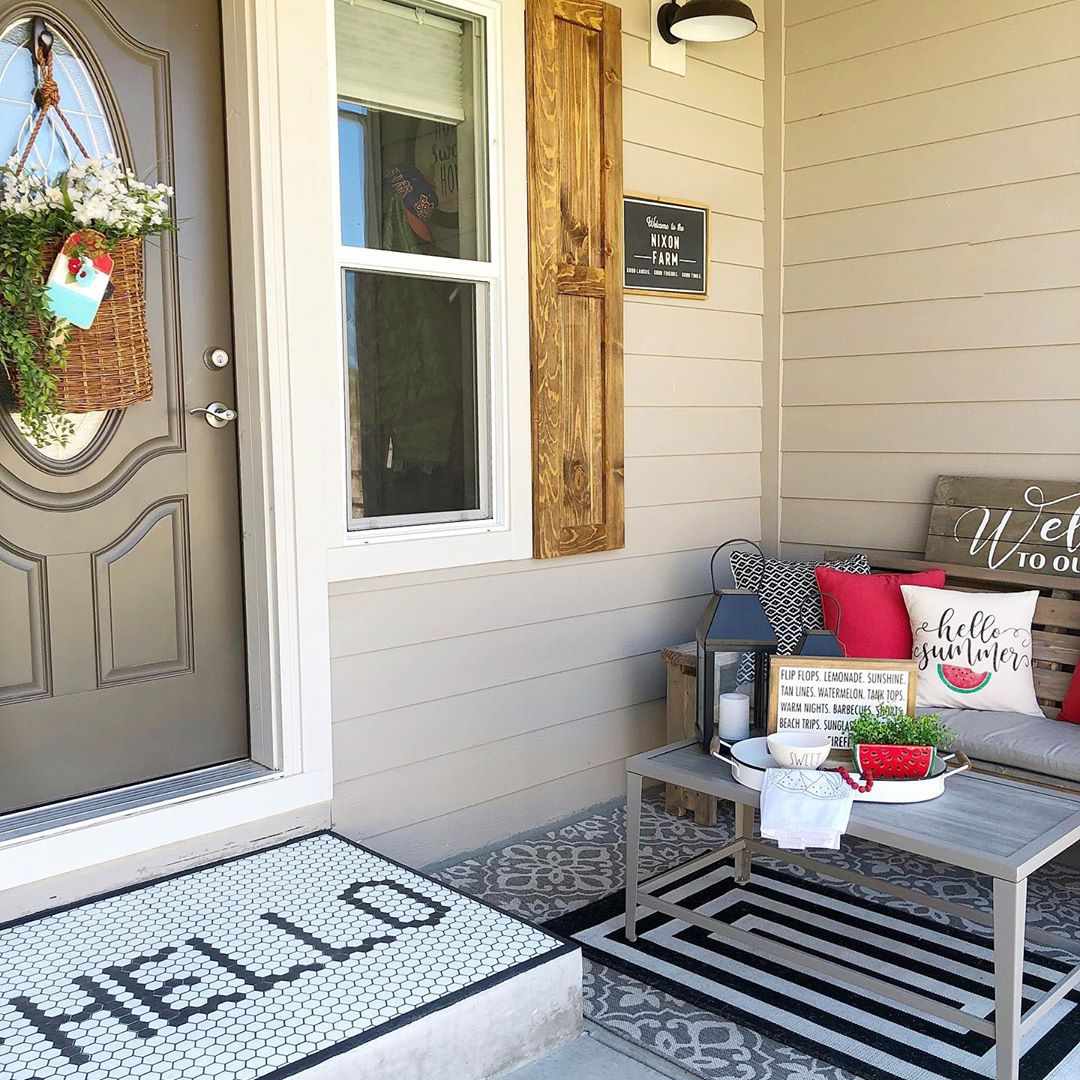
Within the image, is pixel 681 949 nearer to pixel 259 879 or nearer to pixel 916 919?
pixel 916 919

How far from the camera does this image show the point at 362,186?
119 inches

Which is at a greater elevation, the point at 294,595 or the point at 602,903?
the point at 294,595

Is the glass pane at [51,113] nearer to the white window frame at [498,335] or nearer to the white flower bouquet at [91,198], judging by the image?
the white flower bouquet at [91,198]

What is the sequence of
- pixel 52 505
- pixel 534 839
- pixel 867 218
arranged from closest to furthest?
1. pixel 52 505
2. pixel 534 839
3. pixel 867 218

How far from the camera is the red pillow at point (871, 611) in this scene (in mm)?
3367

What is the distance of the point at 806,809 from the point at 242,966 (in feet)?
3.76

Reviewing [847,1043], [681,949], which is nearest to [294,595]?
[681,949]

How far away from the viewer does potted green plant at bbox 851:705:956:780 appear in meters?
2.38

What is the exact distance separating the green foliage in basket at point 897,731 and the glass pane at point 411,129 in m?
1.71

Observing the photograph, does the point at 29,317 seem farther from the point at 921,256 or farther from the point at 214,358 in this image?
the point at 921,256

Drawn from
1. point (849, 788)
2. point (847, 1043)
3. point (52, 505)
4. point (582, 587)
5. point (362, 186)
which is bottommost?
point (847, 1043)

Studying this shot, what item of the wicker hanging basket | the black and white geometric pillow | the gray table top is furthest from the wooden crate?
the wicker hanging basket

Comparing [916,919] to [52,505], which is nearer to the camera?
[52,505]

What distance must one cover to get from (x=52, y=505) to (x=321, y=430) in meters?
0.67
